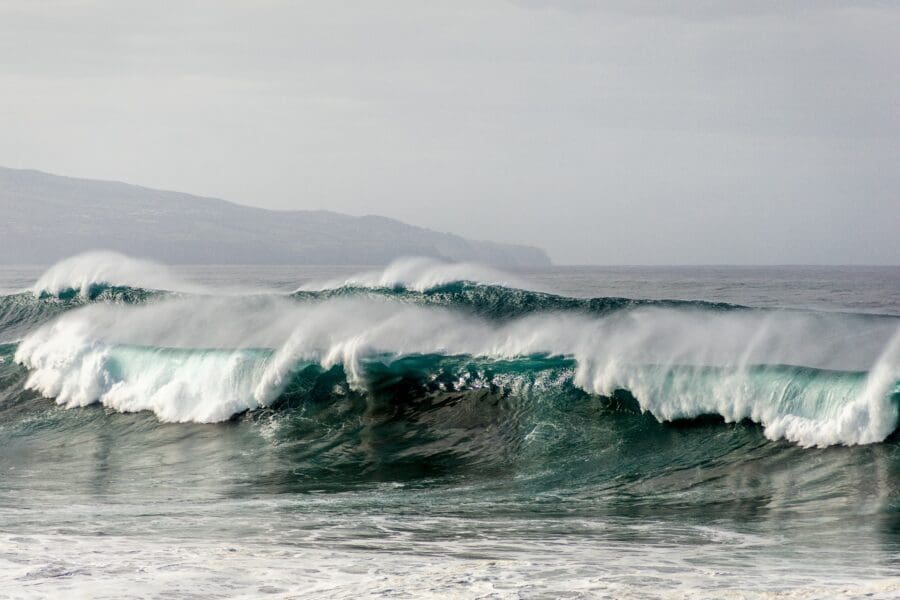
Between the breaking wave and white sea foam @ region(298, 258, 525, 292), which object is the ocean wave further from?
white sea foam @ region(298, 258, 525, 292)

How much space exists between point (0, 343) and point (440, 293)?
957 centimetres

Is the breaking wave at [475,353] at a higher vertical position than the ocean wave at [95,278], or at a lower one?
lower

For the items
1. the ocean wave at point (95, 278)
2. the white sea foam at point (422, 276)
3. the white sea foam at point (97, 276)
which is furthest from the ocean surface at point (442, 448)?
the white sea foam at point (97, 276)

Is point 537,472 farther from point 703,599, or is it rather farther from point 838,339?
point 838,339

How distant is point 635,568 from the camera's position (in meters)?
8.26

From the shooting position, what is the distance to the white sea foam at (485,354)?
13.9 meters

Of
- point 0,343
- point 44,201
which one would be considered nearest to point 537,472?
point 0,343

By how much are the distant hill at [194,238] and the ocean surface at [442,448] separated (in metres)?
145

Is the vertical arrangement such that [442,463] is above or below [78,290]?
below

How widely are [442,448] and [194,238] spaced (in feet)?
557

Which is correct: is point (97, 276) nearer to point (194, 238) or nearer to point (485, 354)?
point (485, 354)

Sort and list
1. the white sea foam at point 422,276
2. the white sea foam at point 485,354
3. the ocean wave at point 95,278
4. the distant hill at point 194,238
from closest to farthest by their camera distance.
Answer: the white sea foam at point 485,354 → the white sea foam at point 422,276 → the ocean wave at point 95,278 → the distant hill at point 194,238

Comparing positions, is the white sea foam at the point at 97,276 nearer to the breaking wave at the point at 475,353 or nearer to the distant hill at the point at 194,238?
the breaking wave at the point at 475,353

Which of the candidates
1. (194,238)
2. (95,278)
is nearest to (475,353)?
(95,278)
